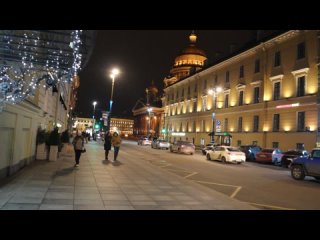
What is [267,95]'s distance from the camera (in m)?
43.2

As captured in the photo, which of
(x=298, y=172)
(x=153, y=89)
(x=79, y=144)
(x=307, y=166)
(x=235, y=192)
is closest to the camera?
(x=235, y=192)

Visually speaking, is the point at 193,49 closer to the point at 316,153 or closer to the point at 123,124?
the point at 123,124

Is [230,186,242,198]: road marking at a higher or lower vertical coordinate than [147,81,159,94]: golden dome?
lower

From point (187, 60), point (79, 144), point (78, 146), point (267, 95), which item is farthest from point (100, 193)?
point (187, 60)

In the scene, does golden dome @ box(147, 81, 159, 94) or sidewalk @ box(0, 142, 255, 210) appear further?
golden dome @ box(147, 81, 159, 94)

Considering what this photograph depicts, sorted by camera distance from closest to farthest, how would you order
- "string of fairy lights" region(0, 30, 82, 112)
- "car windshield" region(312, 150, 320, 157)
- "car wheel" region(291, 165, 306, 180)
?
"string of fairy lights" region(0, 30, 82, 112) < "car windshield" region(312, 150, 320, 157) < "car wheel" region(291, 165, 306, 180)

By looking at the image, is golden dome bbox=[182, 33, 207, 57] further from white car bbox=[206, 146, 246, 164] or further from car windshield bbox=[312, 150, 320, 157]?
car windshield bbox=[312, 150, 320, 157]

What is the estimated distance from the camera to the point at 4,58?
7.97 meters

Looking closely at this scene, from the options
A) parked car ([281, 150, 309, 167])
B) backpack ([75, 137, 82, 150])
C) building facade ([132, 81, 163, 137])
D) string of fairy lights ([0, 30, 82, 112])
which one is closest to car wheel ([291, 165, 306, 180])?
parked car ([281, 150, 309, 167])

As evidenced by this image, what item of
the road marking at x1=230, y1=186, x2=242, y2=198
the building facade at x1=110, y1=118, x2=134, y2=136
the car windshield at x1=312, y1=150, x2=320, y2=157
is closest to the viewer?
the road marking at x1=230, y1=186, x2=242, y2=198

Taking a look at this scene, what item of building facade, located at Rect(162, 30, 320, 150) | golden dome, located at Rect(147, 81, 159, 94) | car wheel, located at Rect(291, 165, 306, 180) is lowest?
car wheel, located at Rect(291, 165, 306, 180)

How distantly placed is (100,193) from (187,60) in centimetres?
9746

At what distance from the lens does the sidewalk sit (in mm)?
8961
